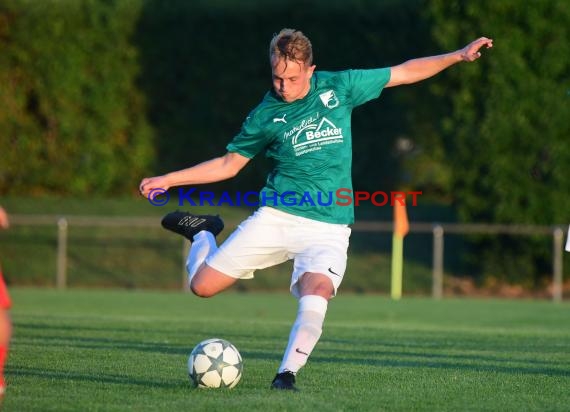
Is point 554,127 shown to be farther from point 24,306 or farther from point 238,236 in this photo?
point 238,236

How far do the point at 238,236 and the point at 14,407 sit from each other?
7.10 ft

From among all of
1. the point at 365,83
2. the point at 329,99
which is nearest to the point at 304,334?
the point at 329,99

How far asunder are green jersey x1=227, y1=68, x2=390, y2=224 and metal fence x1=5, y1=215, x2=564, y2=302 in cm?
1647

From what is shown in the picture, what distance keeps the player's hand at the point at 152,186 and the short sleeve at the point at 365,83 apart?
1481mm

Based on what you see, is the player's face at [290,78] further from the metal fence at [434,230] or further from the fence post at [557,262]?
the fence post at [557,262]

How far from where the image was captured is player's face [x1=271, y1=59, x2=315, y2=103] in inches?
298

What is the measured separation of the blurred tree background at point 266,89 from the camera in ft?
79.2

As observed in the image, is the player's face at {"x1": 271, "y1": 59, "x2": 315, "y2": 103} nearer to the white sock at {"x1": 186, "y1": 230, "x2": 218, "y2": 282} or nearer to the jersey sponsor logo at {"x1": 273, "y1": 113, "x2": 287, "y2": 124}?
the jersey sponsor logo at {"x1": 273, "y1": 113, "x2": 287, "y2": 124}

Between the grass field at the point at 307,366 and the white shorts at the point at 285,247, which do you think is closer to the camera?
the grass field at the point at 307,366

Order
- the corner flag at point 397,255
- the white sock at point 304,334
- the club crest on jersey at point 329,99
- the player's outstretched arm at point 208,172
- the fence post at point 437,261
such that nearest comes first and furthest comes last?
1. the white sock at point 304,334
2. the club crest on jersey at point 329,99
3. the player's outstretched arm at point 208,172
4. the corner flag at point 397,255
5. the fence post at point 437,261

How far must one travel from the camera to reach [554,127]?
24000 mm

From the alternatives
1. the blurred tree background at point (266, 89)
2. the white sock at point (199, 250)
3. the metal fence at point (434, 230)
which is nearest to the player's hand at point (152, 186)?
the white sock at point (199, 250)

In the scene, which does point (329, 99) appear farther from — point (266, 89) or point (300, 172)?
point (266, 89)

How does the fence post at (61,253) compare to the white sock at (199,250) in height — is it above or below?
above
